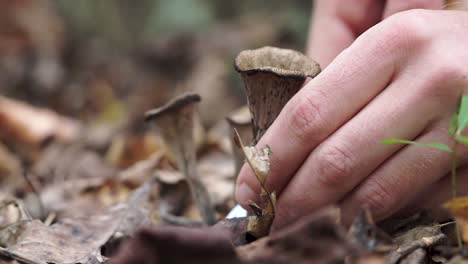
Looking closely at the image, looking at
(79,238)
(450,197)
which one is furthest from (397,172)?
(79,238)

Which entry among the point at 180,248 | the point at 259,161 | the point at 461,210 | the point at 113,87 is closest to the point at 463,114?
the point at 461,210

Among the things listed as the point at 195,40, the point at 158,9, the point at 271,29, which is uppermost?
the point at 158,9

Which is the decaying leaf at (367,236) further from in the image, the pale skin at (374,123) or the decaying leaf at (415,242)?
the pale skin at (374,123)

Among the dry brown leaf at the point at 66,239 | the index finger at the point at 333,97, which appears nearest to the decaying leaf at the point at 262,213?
the index finger at the point at 333,97

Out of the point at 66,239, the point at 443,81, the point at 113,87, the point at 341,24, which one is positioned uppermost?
the point at 113,87

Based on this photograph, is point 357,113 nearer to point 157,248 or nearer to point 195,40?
point 157,248

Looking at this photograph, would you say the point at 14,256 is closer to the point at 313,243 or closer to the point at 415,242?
the point at 313,243

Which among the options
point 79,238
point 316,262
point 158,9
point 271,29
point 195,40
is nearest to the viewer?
point 316,262
